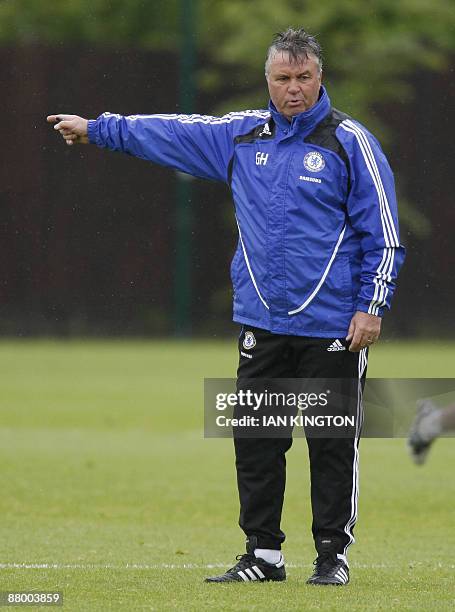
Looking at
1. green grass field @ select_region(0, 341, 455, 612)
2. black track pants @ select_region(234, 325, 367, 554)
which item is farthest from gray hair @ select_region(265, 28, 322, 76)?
green grass field @ select_region(0, 341, 455, 612)

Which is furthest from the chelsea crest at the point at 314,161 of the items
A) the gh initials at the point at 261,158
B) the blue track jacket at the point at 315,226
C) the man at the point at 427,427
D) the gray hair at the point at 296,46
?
the man at the point at 427,427

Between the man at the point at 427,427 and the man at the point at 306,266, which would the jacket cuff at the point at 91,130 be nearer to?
the man at the point at 306,266

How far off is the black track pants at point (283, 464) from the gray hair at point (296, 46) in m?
1.05

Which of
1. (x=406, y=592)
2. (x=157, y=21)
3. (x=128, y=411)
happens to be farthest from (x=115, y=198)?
(x=406, y=592)

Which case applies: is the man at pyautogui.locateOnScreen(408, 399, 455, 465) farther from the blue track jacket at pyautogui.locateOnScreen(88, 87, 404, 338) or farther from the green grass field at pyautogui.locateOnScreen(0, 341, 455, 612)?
the blue track jacket at pyautogui.locateOnScreen(88, 87, 404, 338)

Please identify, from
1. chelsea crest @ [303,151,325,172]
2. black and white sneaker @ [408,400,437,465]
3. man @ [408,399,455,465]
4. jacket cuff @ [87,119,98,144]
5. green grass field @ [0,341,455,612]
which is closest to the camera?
man @ [408,399,455,465]

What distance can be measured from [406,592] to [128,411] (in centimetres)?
804

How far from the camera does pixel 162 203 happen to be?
19.9 m

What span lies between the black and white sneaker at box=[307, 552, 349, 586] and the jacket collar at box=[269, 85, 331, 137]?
5.27 ft

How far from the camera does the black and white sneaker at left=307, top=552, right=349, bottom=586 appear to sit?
18.6 feet

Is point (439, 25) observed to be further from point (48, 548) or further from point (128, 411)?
point (48, 548)

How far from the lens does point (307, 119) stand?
18.6 feet

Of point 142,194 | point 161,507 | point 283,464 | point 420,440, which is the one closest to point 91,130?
point 283,464

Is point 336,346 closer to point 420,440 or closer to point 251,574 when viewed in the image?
Answer: point 251,574
